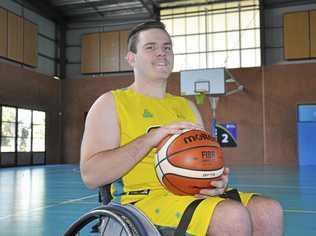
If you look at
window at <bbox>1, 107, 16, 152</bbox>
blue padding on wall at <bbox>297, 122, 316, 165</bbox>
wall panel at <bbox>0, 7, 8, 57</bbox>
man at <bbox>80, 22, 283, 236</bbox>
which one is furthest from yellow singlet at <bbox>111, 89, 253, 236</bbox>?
wall panel at <bbox>0, 7, 8, 57</bbox>

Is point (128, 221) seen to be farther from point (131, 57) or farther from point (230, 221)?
point (131, 57)

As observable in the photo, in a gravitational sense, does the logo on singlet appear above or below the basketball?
above

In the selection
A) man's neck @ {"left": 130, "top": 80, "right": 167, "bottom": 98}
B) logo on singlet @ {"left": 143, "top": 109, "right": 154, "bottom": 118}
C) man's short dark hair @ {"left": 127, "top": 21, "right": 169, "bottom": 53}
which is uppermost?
man's short dark hair @ {"left": 127, "top": 21, "right": 169, "bottom": 53}

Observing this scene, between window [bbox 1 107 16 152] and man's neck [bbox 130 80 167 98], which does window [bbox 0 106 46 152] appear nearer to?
window [bbox 1 107 16 152]

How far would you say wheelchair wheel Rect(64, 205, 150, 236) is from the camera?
1524 millimetres

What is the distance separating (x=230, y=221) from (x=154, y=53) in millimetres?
823

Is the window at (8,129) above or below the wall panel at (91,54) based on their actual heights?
below

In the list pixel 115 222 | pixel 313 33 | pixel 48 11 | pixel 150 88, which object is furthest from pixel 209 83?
pixel 115 222

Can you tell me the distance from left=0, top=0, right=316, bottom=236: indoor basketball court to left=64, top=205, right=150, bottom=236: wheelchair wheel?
40.7 feet

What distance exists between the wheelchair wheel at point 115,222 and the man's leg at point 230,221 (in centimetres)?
24

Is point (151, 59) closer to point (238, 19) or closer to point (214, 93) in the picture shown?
point (214, 93)

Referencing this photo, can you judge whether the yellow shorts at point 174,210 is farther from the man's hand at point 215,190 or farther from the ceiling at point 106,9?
the ceiling at point 106,9

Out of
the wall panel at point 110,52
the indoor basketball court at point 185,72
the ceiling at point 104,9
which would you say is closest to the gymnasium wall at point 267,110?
the indoor basketball court at point 185,72

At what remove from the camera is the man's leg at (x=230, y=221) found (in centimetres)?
147
